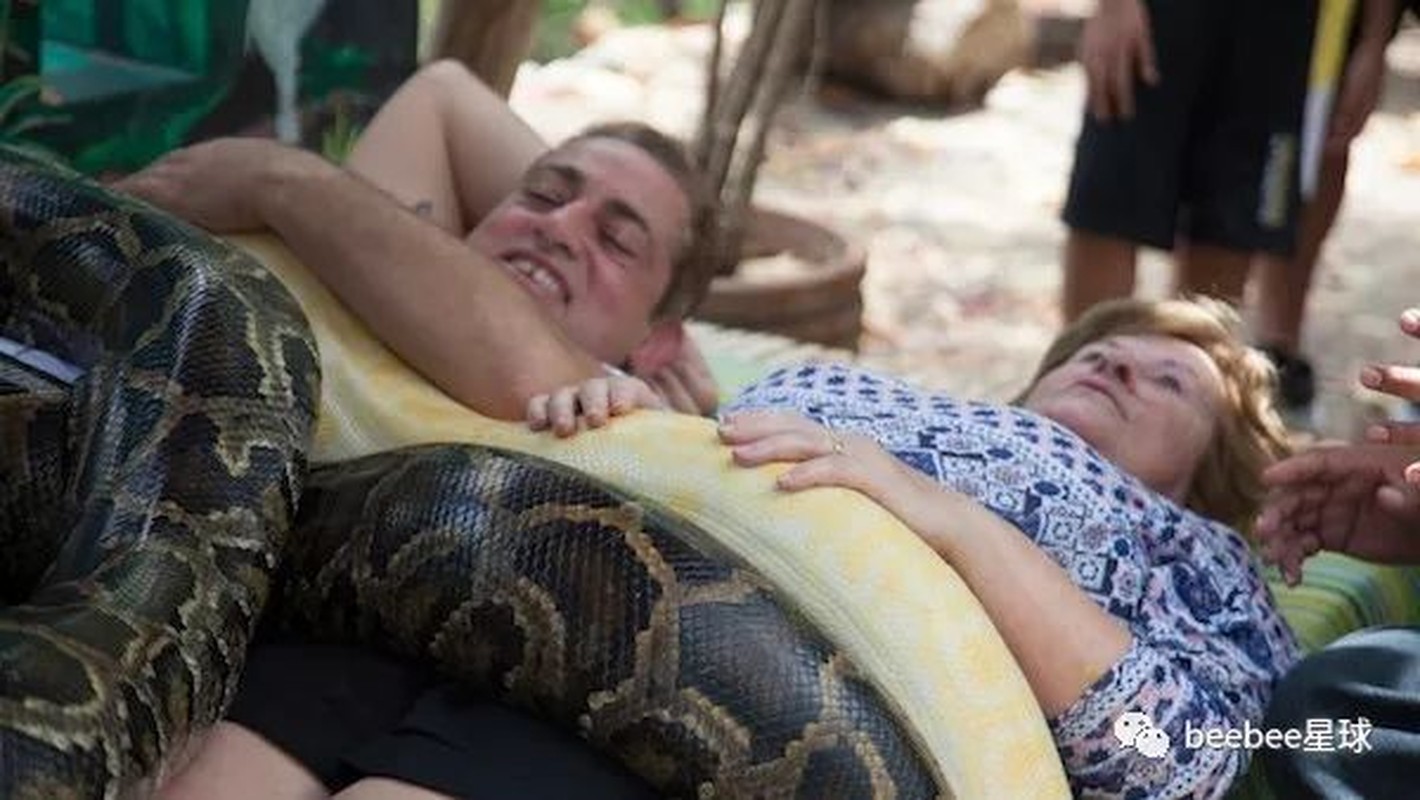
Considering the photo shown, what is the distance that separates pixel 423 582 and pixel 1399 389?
46.9 inches

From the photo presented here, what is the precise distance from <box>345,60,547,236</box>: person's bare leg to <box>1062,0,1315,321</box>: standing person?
1.85m

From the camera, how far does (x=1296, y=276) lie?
5660mm

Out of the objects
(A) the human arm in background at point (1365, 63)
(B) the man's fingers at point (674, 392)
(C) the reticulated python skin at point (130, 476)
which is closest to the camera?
(C) the reticulated python skin at point (130, 476)

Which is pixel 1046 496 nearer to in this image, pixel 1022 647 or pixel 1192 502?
pixel 1022 647

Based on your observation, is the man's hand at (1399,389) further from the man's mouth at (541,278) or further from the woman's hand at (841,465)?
the man's mouth at (541,278)

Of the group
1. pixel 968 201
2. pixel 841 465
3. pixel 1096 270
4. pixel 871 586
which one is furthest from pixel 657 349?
pixel 968 201

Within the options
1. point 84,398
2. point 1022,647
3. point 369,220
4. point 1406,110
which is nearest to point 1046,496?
point 1022,647

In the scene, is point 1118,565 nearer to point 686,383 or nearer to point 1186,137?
point 686,383

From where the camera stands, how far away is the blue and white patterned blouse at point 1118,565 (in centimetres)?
254

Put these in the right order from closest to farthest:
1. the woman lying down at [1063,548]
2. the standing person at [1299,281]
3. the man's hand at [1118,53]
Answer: the woman lying down at [1063,548]
the man's hand at [1118,53]
the standing person at [1299,281]

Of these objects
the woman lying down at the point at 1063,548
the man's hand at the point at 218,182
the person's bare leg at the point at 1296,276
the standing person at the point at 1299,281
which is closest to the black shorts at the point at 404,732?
the woman lying down at the point at 1063,548

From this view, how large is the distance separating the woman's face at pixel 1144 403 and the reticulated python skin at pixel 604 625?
0.83m

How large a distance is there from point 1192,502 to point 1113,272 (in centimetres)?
196

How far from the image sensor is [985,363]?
19.9 feet
